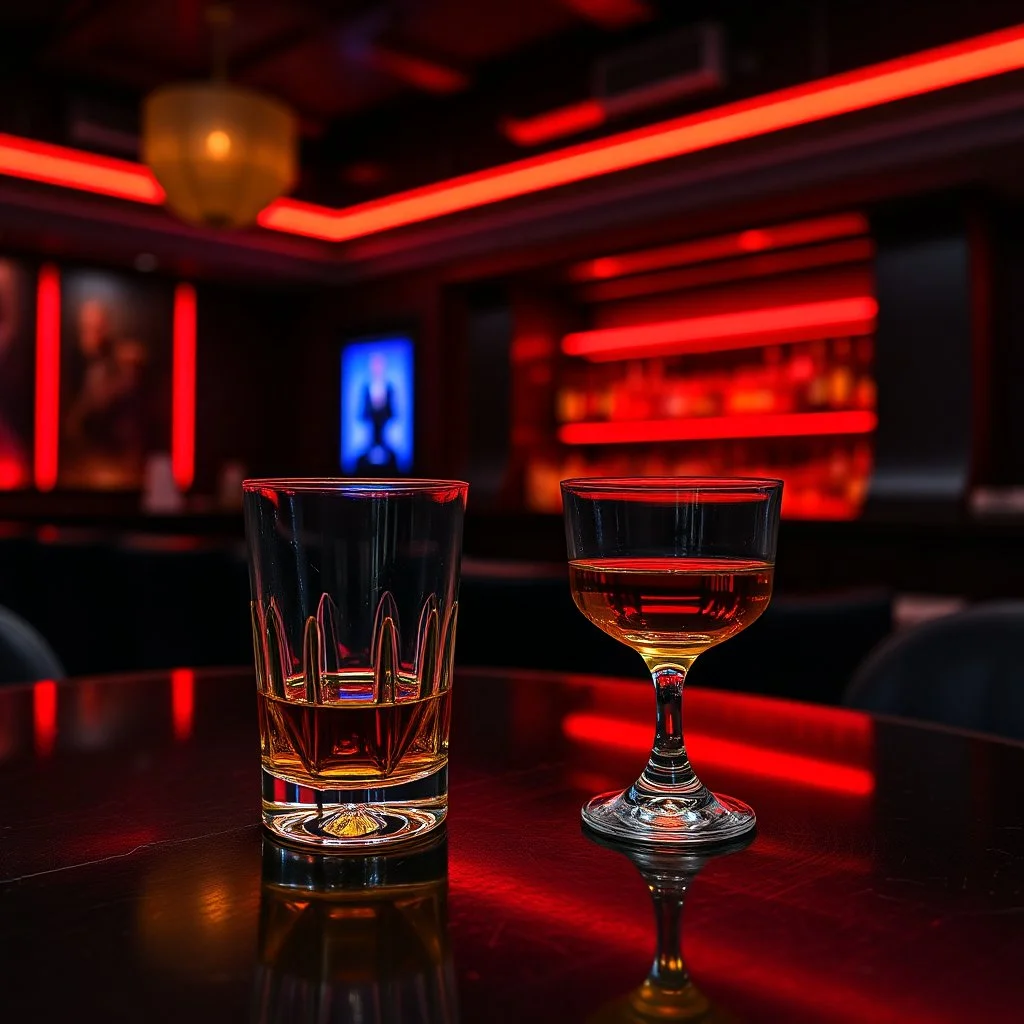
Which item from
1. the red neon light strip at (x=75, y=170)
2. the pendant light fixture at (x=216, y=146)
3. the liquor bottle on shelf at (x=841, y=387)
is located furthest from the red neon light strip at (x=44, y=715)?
the red neon light strip at (x=75, y=170)

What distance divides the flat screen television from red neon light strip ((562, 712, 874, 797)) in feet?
18.8

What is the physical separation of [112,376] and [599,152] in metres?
3.21

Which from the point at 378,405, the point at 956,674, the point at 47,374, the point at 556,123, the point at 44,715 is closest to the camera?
the point at 44,715

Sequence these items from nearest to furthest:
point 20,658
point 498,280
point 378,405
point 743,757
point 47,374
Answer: point 743,757 → point 20,658 → point 498,280 → point 47,374 → point 378,405

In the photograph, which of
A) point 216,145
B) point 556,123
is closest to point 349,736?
point 216,145

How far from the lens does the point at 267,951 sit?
39 cm

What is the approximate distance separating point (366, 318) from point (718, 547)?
6369 mm

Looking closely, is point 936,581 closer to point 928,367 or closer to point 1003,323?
point 928,367

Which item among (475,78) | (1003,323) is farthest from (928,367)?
(475,78)

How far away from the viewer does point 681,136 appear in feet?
15.6

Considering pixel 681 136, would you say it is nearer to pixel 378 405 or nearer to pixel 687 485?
pixel 378 405

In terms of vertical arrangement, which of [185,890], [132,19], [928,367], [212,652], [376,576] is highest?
[132,19]

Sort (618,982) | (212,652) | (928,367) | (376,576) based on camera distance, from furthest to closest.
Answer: (928,367) < (212,652) < (376,576) < (618,982)

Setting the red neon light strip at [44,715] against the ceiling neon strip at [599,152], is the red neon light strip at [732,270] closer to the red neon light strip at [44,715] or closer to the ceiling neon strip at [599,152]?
the ceiling neon strip at [599,152]
